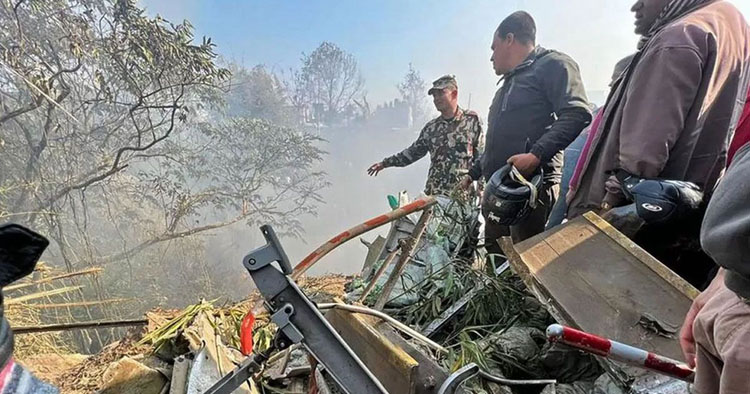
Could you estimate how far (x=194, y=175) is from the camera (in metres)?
9.08

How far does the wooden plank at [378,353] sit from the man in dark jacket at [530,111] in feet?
4.53

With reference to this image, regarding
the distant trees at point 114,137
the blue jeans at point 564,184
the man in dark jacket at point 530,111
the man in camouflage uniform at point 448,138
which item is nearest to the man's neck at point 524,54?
the man in dark jacket at point 530,111

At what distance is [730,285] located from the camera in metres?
0.62

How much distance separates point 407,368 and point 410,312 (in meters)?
1.09

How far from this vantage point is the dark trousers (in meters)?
2.57

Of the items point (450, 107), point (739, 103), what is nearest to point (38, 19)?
point (450, 107)

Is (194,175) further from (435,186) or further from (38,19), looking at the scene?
(435,186)

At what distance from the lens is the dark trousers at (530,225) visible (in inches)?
101

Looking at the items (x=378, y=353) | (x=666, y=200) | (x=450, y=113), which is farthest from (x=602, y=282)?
(x=450, y=113)

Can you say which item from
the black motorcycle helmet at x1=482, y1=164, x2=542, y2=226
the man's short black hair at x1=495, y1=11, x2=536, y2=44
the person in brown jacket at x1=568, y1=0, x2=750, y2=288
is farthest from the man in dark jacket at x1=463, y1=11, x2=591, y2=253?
the person in brown jacket at x1=568, y1=0, x2=750, y2=288

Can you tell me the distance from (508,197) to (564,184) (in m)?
1.08

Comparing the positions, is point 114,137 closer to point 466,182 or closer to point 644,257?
point 466,182

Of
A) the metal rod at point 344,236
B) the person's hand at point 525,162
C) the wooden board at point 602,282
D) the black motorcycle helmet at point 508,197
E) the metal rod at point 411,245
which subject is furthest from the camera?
the person's hand at point 525,162

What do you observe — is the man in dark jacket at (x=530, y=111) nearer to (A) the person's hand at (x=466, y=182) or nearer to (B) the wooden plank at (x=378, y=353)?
(A) the person's hand at (x=466, y=182)
